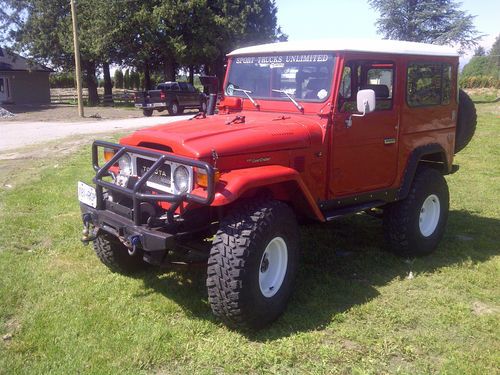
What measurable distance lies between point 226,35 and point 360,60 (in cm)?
2774

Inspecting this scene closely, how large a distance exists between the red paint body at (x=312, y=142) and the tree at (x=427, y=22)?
1338 inches

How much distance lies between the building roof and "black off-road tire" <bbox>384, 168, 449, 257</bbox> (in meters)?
35.5

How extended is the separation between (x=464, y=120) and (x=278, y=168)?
10.7 ft

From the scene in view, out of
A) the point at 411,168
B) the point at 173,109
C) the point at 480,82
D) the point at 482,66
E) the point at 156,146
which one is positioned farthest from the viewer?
the point at 482,66

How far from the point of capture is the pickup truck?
25.3 meters

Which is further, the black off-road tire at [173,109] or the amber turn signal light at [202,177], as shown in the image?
the black off-road tire at [173,109]

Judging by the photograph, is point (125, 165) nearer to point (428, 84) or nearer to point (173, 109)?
point (428, 84)

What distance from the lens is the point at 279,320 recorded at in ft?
12.9

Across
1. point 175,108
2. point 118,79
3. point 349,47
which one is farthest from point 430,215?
point 118,79

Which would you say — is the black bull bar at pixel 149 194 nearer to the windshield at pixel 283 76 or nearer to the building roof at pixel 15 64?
the windshield at pixel 283 76

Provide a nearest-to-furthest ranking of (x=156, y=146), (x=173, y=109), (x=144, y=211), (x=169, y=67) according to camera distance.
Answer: (x=144, y=211)
(x=156, y=146)
(x=173, y=109)
(x=169, y=67)

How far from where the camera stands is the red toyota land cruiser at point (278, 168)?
3.57 meters

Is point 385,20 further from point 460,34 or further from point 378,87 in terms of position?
point 378,87

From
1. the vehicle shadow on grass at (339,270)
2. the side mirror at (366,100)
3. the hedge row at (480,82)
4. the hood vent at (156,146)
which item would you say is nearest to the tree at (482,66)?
the hedge row at (480,82)
